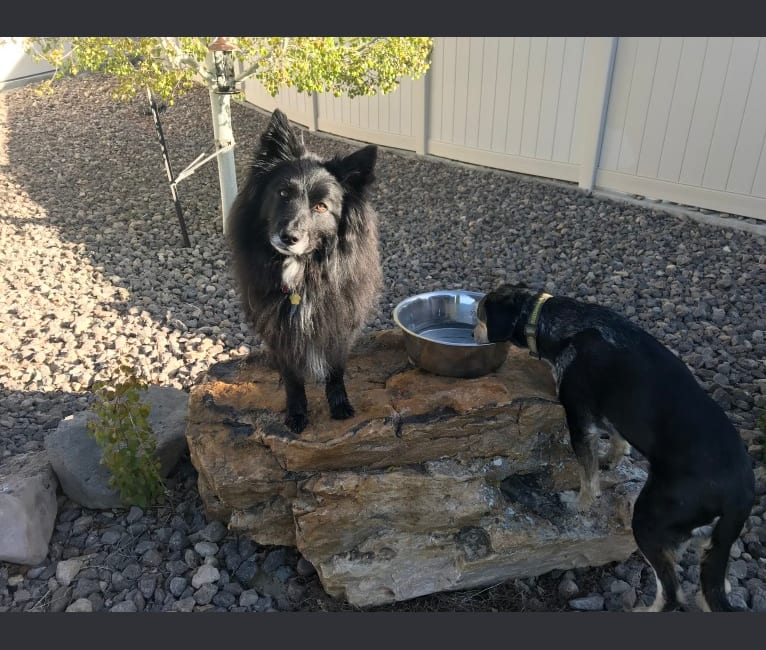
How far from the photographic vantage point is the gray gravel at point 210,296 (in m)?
2.79

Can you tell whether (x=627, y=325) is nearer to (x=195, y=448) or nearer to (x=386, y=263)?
(x=195, y=448)

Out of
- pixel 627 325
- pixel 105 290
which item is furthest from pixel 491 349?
pixel 105 290

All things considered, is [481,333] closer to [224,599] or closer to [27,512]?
[224,599]

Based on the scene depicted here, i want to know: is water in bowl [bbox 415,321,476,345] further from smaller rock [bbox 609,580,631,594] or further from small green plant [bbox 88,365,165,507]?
small green plant [bbox 88,365,165,507]

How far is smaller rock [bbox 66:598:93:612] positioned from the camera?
8.59 ft

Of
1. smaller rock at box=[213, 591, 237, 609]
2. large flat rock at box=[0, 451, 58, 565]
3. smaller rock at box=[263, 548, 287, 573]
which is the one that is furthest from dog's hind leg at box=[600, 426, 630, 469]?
large flat rock at box=[0, 451, 58, 565]

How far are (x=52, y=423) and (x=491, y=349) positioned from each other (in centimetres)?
281

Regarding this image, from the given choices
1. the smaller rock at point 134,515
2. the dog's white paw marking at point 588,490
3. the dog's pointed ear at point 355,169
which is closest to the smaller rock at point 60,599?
the smaller rock at point 134,515

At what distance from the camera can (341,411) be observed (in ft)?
9.60

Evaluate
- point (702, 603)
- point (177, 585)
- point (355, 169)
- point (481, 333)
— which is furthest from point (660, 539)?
point (177, 585)

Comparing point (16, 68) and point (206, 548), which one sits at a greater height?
point (16, 68)

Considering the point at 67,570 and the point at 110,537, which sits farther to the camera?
the point at 110,537

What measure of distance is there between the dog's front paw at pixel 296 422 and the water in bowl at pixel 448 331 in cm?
98

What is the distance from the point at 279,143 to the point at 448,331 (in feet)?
5.08
